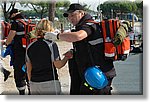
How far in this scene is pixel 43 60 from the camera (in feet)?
11.5

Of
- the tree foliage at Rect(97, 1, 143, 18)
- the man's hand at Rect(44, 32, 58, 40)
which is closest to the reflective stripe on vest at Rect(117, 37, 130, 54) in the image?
the man's hand at Rect(44, 32, 58, 40)

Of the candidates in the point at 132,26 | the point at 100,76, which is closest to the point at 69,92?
the point at 100,76

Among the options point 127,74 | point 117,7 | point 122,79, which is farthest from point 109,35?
point 127,74

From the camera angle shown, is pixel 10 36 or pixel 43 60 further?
pixel 10 36

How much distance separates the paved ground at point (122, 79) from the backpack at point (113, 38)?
48 cm

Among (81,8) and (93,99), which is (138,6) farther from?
(93,99)

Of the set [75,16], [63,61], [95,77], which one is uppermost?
[75,16]

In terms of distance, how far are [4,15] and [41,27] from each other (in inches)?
49.4

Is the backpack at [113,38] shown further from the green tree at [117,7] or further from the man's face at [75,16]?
the green tree at [117,7]

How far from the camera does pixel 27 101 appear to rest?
12.5 feet

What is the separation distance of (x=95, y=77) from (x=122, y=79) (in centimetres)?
219

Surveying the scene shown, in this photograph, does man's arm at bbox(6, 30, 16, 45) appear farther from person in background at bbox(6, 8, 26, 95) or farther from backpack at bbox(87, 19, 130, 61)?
backpack at bbox(87, 19, 130, 61)

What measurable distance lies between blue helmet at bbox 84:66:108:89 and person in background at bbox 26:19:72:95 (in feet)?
0.92

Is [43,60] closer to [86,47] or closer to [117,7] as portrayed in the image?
[86,47]
